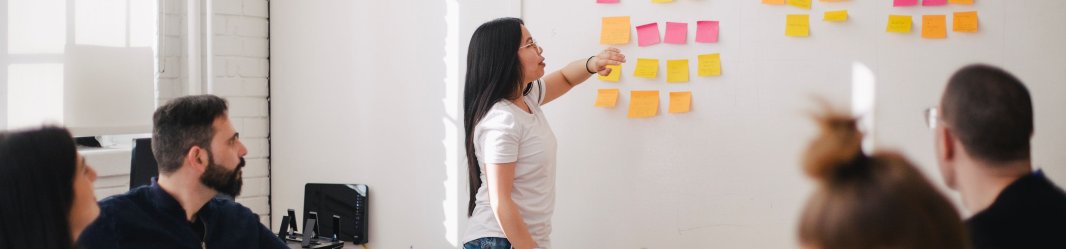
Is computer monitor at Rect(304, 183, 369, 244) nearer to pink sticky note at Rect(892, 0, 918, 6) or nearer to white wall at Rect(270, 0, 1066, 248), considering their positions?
white wall at Rect(270, 0, 1066, 248)

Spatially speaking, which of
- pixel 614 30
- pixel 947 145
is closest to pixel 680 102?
pixel 614 30

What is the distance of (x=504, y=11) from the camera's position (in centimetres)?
300

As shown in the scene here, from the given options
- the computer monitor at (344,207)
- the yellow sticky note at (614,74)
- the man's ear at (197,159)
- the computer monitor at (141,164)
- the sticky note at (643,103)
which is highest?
the yellow sticky note at (614,74)

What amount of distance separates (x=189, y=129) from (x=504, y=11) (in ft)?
3.98

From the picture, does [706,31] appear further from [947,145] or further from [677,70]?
[947,145]

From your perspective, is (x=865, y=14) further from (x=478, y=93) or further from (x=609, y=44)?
(x=478, y=93)

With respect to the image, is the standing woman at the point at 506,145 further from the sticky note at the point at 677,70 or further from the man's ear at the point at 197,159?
the man's ear at the point at 197,159

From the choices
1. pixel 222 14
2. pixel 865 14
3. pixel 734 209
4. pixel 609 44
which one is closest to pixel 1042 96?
A: pixel 865 14

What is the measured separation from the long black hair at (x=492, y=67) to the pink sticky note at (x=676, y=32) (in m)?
0.50

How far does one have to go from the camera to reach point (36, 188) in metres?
1.42

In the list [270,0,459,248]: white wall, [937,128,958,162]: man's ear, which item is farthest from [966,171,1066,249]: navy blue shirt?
[270,0,459,248]: white wall

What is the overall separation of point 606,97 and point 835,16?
0.75 meters

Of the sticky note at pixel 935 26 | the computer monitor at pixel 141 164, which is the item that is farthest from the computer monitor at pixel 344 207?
the sticky note at pixel 935 26

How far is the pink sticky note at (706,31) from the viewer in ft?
8.57
